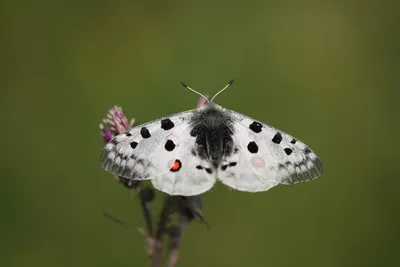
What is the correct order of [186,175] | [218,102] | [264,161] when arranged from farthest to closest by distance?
[218,102]
[264,161]
[186,175]

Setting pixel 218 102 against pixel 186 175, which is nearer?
pixel 186 175

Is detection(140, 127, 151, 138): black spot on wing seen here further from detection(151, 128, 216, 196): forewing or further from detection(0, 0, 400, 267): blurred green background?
detection(0, 0, 400, 267): blurred green background

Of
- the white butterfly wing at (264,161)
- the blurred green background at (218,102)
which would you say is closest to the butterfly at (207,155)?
the white butterfly wing at (264,161)

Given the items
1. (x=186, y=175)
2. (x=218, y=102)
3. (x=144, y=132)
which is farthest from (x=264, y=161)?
(x=218, y=102)

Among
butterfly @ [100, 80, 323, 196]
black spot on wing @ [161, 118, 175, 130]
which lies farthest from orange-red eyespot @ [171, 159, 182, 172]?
black spot on wing @ [161, 118, 175, 130]

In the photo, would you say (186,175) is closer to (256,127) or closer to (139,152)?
(139,152)

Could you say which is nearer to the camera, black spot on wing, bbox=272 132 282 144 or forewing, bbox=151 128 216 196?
forewing, bbox=151 128 216 196

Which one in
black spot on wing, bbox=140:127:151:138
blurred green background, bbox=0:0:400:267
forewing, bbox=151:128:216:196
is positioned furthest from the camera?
blurred green background, bbox=0:0:400:267
